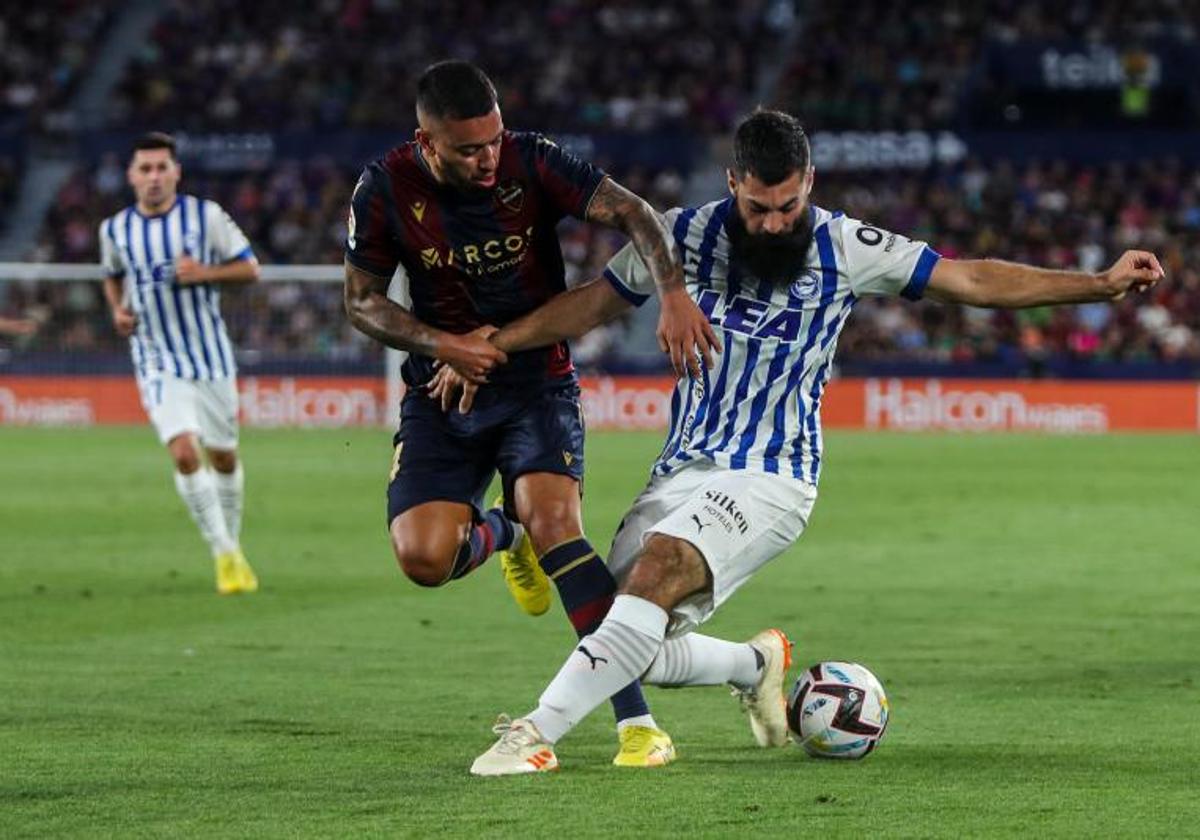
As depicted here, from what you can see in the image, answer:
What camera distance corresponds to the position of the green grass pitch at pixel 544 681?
5.77 meters

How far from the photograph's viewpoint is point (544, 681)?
350 inches

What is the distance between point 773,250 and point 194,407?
677 centimetres

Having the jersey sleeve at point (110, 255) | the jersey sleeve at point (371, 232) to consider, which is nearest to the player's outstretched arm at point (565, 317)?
the jersey sleeve at point (371, 232)

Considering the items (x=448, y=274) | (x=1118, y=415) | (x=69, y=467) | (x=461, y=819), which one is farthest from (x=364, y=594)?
(x=1118, y=415)

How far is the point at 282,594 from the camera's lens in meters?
12.5

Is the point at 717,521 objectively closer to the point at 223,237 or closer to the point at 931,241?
the point at 223,237

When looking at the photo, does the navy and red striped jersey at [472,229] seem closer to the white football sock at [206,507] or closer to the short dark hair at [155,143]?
the white football sock at [206,507]

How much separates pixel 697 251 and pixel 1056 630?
4.39 meters

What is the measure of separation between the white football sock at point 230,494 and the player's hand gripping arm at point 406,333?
5.89 meters

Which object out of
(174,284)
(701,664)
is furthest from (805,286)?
(174,284)

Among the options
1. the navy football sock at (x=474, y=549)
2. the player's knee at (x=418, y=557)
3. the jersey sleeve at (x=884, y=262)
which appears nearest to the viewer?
the jersey sleeve at (x=884, y=262)

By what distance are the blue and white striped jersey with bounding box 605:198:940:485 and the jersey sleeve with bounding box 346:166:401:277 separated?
0.80m

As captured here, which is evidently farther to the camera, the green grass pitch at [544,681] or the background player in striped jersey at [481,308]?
the background player in striped jersey at [481,308]

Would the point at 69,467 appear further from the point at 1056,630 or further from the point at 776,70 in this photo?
the point at 776,70
